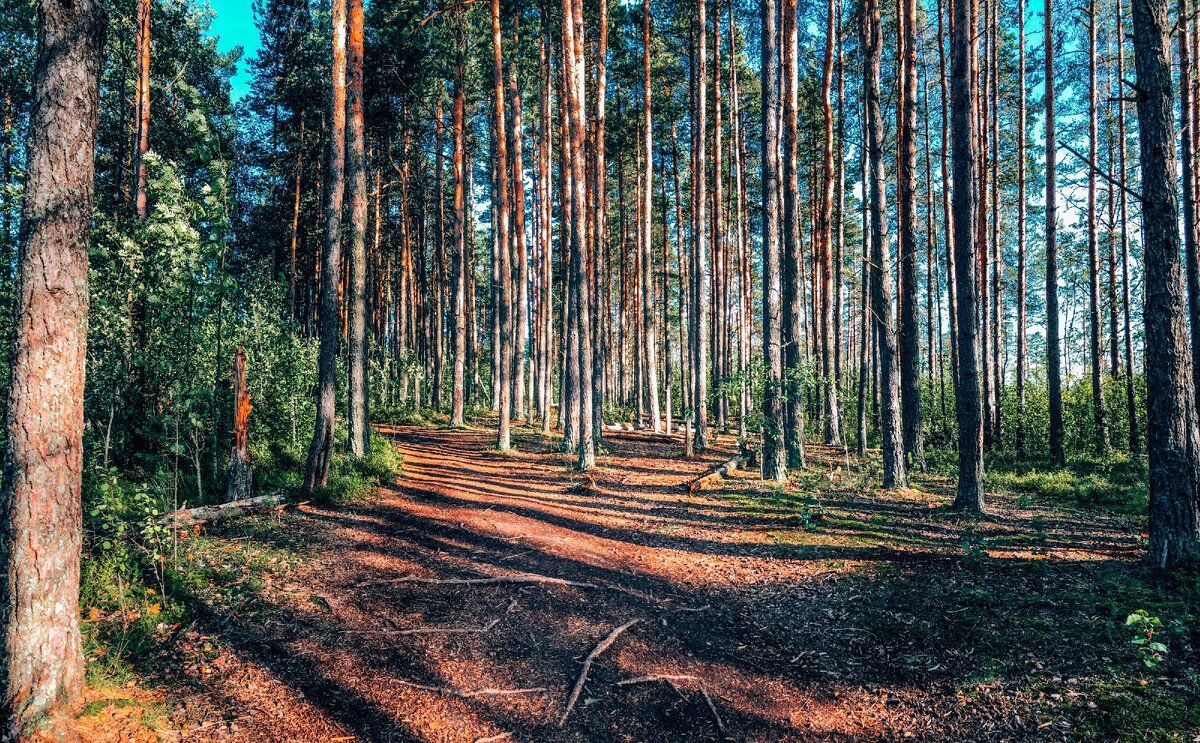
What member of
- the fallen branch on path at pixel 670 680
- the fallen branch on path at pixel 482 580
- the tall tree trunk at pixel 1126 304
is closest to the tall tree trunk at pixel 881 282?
the tall tree trunk at pixel 1126 304

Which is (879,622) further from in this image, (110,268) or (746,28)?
(746,28)

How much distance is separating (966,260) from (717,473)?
6111mm

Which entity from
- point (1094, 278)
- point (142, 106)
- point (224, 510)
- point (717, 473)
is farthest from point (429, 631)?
point (1094, 278)

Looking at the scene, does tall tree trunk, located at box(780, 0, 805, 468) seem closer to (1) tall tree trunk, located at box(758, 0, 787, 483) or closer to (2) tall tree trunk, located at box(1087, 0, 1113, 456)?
(1) tall tree trunk, located at box(758, 0, 787, 483)

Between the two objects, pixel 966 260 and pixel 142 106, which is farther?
pixel 142 106

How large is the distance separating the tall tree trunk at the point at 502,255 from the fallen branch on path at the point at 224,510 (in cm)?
743

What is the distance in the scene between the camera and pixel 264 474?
9.83 metres

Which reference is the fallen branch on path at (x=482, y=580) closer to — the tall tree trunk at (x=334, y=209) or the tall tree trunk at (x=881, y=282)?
the tall tree trunk at (x=334, y=209)

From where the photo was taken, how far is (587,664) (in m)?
4.62

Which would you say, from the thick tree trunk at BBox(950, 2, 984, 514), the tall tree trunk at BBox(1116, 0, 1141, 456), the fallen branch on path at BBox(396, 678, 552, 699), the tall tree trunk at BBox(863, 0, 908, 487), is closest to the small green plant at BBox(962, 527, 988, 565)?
the thick tree trunk at BBox(950, 2, 984, 514)

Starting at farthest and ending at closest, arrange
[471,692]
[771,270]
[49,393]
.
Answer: [771,270], [471,692], [49,393]

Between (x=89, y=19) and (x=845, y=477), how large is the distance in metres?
12.9

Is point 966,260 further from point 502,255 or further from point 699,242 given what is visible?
point 502,255

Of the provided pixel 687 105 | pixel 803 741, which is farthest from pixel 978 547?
pixel 687 105
